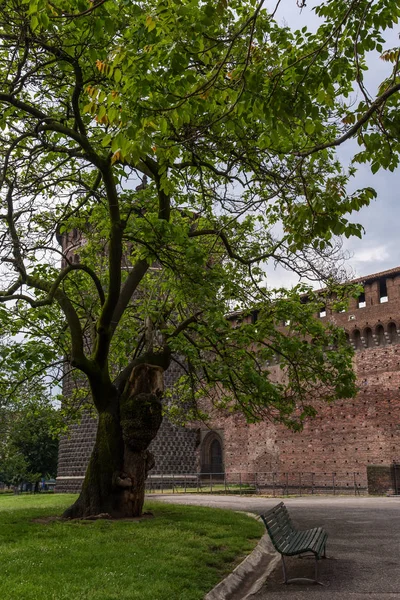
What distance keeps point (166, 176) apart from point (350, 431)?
23730mm

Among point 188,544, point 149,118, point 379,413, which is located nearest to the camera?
point 149,118

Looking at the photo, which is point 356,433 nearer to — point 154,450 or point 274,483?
point 274,483

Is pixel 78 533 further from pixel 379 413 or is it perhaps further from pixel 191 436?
pixel 191 436

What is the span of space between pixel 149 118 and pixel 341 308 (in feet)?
24.5

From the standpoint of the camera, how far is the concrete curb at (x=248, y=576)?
19.3ft

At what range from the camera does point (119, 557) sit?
6.78 meters

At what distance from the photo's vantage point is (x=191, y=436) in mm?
31953

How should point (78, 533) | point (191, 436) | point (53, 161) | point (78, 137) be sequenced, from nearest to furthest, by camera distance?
point (78, 533) → point (78, 137) → point (53, 161) → point (191, 436)

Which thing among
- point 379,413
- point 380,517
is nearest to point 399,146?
point 380,517

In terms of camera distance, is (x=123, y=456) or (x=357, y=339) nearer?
(x=123, y=456)

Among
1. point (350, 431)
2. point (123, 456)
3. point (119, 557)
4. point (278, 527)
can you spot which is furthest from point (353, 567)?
point (350, 431)

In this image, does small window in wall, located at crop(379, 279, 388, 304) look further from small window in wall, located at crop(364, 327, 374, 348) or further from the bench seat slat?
the bench seat slat

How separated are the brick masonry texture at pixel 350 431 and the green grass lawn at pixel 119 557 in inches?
674

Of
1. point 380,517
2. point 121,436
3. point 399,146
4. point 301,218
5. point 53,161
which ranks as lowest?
point 380,517
